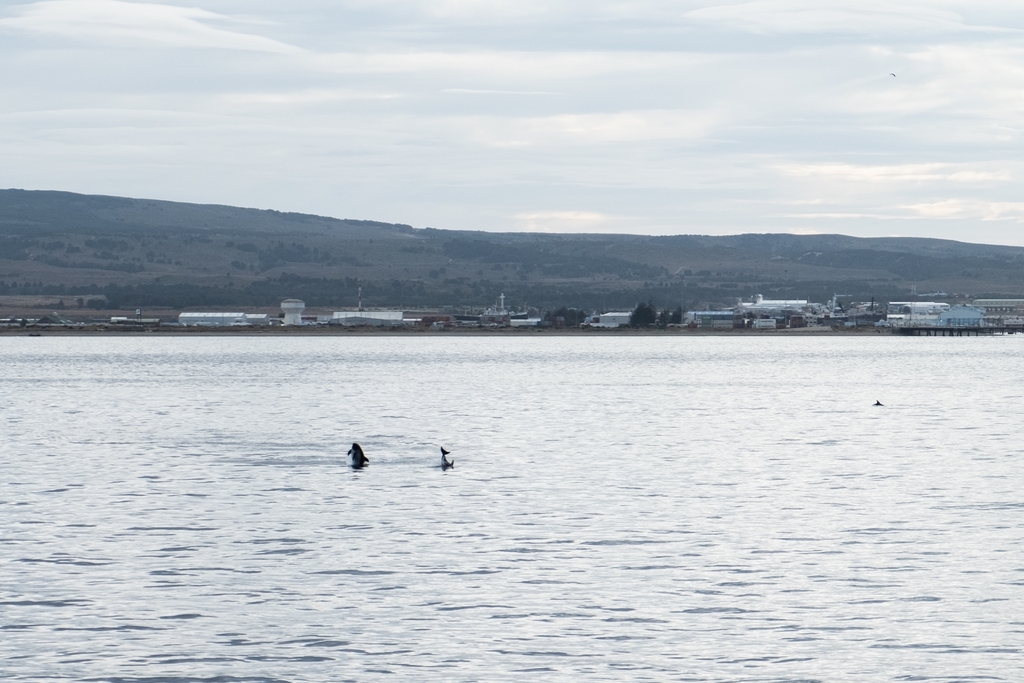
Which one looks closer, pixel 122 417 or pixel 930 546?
pixel 930 546

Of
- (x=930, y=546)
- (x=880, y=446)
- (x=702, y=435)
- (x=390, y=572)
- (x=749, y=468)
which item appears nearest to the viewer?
(x=390, y=572)

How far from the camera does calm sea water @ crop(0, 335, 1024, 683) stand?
19.3 m

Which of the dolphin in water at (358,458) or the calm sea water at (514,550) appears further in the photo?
the dolphin in water at (358,458)

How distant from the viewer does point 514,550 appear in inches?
1061

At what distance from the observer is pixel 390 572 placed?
2484 centimetres

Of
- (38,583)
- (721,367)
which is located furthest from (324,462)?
(721,367)

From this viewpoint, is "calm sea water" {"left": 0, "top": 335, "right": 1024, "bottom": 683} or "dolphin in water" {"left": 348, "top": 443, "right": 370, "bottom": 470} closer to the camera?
"calm sea water" {"left": 0, "top": 335, "right": 1024, "bottom": 683}

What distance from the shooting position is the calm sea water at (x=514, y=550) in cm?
1928

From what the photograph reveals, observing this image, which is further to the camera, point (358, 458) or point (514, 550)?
point (358, 458)

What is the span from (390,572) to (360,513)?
7.71m

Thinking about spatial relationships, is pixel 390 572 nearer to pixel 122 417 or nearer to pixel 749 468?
pixel 749 468

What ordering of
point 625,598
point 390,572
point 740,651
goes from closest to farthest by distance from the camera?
point 740,651, point 625,598, point 390,572

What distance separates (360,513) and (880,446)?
76.8 ft

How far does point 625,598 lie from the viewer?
22.6 m
